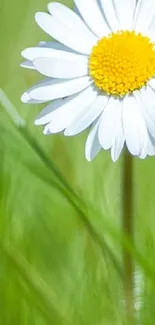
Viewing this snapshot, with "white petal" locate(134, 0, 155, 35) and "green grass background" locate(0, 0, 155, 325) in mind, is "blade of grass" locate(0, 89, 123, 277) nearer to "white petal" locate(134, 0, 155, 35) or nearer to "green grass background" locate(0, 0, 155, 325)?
"green grass background" locate(0, 0, 155, 325)

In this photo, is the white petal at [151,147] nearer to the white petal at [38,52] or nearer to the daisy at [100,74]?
the daisy at [100,74]

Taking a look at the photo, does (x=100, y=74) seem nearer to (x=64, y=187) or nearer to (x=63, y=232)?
(x=64, y=187)

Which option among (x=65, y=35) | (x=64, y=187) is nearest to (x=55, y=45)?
(x=65, y=35)

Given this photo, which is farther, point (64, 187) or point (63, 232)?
point (63, 232)

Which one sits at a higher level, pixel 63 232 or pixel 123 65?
pixel 123 65

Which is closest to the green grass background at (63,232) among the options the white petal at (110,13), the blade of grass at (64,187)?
the blade of grass at (64,187)

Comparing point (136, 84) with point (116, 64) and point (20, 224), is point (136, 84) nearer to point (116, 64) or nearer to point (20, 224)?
point (116, 64)

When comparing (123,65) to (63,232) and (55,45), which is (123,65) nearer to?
(55,45)

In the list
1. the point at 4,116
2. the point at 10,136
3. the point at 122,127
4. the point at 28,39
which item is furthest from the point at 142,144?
the point at 28,39
